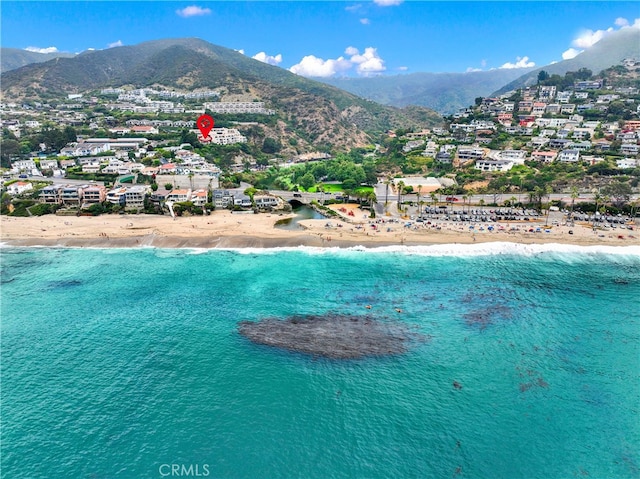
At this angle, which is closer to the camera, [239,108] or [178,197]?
[178,197]

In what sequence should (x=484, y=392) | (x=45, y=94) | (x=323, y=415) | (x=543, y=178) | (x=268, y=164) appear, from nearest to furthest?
(x=323, y=415) < (x=484, y=392) < (x=543, y=178) < (x=268, y=164) < (x=45, y=94)

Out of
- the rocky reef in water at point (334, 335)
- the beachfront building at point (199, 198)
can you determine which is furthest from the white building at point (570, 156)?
the beachfront building at point (199, 198)

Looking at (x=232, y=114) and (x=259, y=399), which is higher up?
(x=232, y=114)

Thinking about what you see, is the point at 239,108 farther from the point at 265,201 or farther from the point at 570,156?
the point at 570,156

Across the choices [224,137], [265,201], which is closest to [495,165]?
[265,201]

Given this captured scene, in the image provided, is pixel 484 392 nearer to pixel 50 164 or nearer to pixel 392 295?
pixel 392 295

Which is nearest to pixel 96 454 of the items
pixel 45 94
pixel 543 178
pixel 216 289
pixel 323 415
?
pixel 323 415
